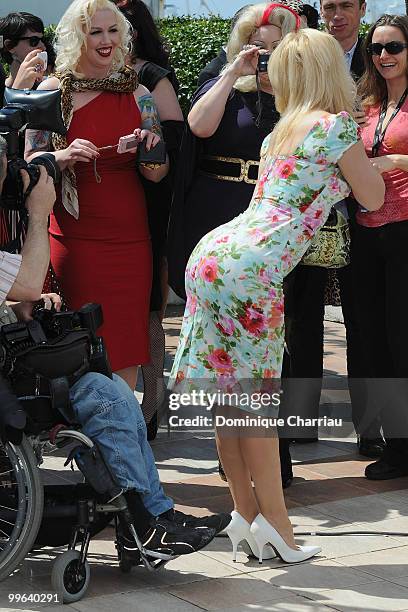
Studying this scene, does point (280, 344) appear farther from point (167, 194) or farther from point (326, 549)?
point (167, 194)

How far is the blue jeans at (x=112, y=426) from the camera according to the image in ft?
13.5

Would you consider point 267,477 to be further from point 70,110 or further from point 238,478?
point 70,110

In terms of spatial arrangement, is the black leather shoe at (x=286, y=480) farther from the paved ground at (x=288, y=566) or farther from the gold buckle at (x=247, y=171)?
the gold buckle at (x=247, y=171)

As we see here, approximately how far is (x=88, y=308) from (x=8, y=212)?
1.47 ft

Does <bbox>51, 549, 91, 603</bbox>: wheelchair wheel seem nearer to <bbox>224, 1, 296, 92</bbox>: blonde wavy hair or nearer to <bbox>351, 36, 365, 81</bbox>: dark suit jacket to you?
<bbox>224, 1, 296, 92</bbox>: blonde wavy hair

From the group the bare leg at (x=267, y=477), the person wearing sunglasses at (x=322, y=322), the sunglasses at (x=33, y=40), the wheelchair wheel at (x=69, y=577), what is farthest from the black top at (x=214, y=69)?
the wheelchair wheel at (x=69, y=577)

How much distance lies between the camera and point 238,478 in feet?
15.0

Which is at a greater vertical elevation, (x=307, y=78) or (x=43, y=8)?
(x=43, y=8)

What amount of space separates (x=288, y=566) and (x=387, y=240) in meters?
1.65

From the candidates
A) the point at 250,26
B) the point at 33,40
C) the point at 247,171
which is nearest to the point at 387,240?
the point at 247,171

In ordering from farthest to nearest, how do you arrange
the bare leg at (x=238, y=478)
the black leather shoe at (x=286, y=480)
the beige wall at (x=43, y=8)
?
the beige wall at (x=43, y=8)
the black leather shoe at (x=286, y=480)
the bare leg at (x=238, y=478)

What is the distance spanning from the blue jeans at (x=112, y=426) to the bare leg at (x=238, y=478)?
0.45 metres

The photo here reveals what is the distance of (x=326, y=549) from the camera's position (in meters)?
4.64

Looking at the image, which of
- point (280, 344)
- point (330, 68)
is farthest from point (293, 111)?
point (280, 344)
